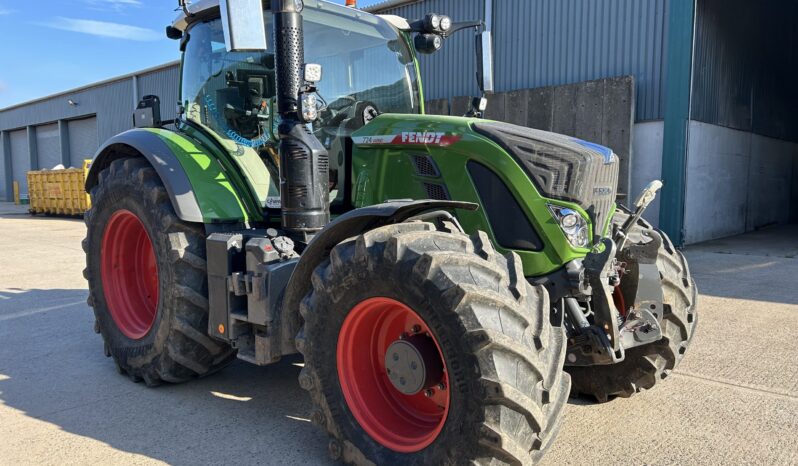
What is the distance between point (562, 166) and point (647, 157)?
881cm

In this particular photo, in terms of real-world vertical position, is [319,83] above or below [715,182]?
above

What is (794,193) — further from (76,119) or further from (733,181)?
(76,119)

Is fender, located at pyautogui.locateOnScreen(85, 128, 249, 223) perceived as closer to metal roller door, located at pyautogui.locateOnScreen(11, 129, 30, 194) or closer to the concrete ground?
the concrete ground

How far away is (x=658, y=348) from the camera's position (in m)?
3.48

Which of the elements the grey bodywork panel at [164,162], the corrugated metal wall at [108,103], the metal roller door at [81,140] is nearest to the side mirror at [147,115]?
the grey bodywork panel at [164,162]

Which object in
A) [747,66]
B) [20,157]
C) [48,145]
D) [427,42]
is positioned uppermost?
[747,66]

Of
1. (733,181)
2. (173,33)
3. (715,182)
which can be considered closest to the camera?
(173,33)

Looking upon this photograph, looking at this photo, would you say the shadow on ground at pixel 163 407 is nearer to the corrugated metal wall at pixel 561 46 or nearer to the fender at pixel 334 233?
→ the fender at pixel 334 233

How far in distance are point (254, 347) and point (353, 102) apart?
1687mm

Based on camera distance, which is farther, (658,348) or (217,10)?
(217,10)

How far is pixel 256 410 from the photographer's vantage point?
3623 millimetres

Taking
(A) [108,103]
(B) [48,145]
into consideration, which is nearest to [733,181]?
(A) [108,103]

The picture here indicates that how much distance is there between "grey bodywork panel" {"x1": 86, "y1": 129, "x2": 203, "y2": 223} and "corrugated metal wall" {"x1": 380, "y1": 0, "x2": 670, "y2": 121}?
9224 mm

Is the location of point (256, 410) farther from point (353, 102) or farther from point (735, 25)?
point (735, 25)
